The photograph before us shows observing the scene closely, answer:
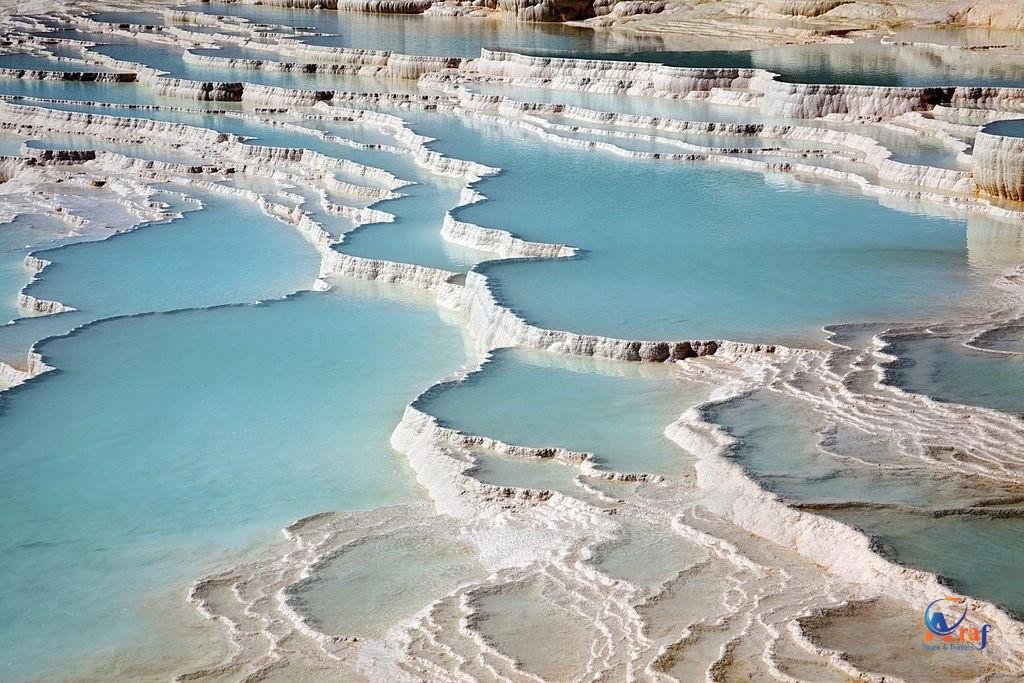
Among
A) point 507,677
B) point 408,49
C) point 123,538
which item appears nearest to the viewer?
point 507,677

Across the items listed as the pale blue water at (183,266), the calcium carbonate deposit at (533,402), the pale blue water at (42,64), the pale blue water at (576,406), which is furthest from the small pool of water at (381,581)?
the pale blue water at (42,64)

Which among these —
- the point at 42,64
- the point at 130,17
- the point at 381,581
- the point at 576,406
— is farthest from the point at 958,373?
the point at 130,17

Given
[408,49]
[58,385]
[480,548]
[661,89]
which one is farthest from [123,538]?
[408,49]

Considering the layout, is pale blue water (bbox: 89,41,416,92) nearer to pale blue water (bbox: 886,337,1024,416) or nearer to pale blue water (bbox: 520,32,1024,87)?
pale blue water (bbox: 520,32,1024,87)

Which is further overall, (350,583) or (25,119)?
(25,119)

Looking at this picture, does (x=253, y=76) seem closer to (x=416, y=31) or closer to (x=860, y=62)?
(x=416, y=31)

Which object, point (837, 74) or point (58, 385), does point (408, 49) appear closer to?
point (837, 74)

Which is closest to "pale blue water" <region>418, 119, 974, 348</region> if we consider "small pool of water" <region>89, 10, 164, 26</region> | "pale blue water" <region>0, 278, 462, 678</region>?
"pale blue water" <region>0, 278, 462, 678</region>
